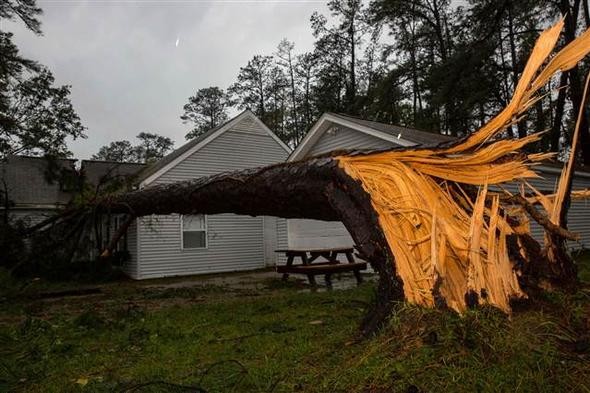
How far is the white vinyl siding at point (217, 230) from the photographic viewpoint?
1418 cm

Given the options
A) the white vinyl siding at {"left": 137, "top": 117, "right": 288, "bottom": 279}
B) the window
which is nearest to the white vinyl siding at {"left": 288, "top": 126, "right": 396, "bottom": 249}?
the white vinyl siding at {"left": 137, "top": 117, "right": 288, "bottom": 279}

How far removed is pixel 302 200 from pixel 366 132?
7934mm

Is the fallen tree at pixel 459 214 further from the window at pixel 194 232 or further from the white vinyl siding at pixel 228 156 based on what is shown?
the white vinyl siding at pixel 228 156

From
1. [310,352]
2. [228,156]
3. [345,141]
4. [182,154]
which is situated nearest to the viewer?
[310,352]

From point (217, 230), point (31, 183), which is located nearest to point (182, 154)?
point (217, 230)

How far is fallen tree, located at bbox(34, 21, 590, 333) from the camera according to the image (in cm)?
281

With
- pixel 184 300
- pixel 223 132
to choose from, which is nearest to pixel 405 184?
pixel 184 300

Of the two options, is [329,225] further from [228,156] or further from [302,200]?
[302,200]

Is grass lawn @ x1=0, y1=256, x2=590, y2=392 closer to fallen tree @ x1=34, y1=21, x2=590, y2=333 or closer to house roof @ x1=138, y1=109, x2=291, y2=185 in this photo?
fallen tree @ x1=34, y1=21, x2=590, y2=333

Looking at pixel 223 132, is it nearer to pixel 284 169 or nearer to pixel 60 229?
pixel 60 229

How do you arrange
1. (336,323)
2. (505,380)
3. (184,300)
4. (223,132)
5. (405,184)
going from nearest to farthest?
1. (505,380)
2. (405,184)
3. (336,323)
4. (184,300)
5. (223,132)

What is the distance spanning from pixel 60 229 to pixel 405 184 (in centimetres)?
776

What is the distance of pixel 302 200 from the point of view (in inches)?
176

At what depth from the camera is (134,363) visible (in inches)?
145
